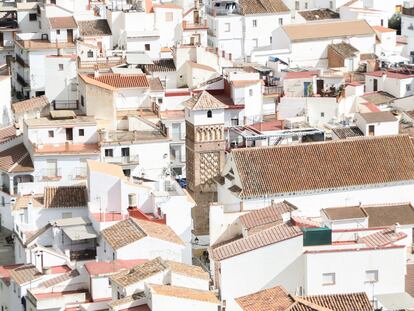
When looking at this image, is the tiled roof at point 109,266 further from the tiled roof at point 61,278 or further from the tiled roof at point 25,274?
the tiled roof at point 25,274

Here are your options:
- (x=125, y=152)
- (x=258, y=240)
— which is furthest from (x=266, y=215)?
(x=125, y=152)

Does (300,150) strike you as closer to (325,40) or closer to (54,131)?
(54,131)

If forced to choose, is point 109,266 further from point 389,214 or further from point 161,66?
point 161,66

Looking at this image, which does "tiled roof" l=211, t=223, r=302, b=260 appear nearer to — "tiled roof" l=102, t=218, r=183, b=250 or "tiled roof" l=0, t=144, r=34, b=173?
"tiled roof" l=102, t=218, r=183, b=250

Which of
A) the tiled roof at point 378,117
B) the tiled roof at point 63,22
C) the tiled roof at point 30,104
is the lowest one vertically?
the tiled roof at point 378,117

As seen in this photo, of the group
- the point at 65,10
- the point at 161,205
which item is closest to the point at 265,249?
the point at 161,205

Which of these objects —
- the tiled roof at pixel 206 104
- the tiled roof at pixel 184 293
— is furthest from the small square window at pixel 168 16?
the tiled roof at pixel 184 293
